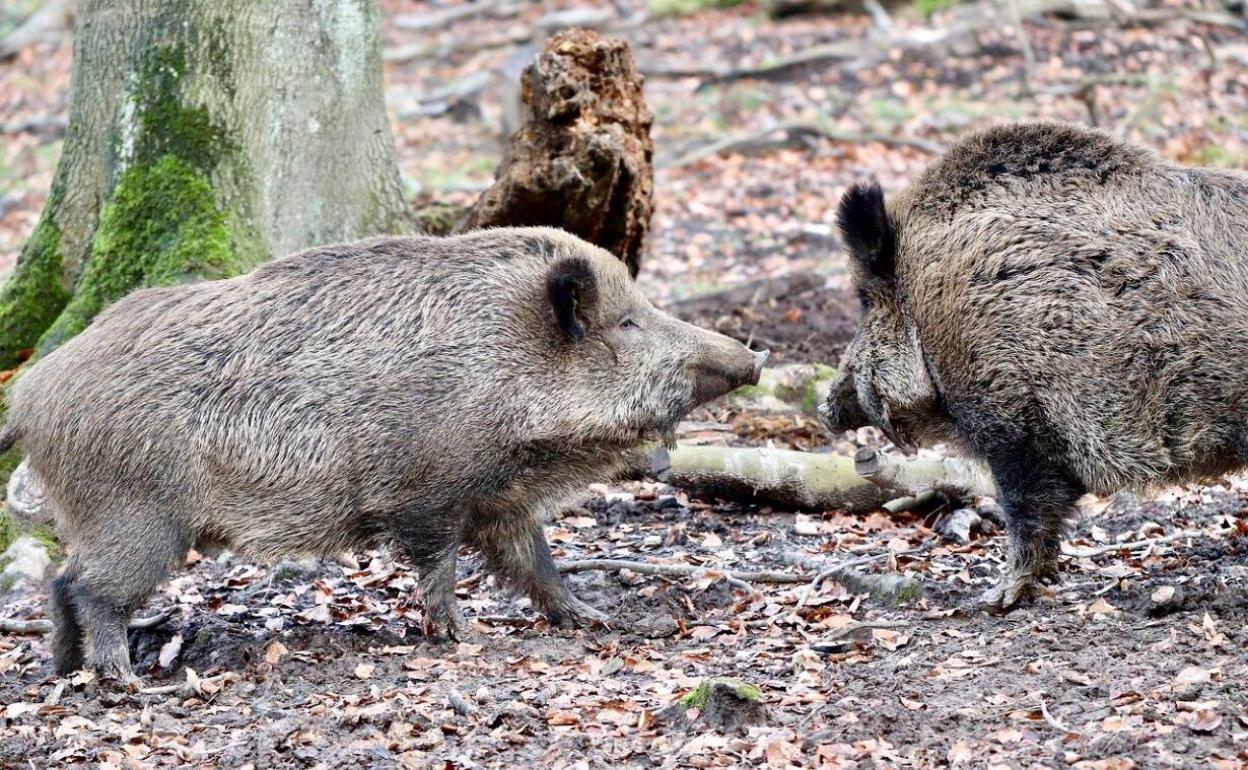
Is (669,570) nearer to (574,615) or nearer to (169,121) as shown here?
(574,615)

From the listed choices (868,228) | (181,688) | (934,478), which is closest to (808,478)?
(934,478)

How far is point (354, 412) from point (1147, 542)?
13.5ft

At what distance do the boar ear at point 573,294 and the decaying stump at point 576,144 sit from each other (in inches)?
90.8

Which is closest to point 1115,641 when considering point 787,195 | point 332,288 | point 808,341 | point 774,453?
point 774,453

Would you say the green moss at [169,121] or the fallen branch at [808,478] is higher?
the green moss at [169,121]

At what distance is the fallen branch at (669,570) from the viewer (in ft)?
24.3

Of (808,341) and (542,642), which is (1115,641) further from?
(808,341)

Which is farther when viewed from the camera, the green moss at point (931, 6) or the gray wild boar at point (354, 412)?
the green moss at point (931, 6)

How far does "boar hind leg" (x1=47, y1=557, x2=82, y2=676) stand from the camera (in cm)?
663

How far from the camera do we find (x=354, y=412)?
668 centimetres

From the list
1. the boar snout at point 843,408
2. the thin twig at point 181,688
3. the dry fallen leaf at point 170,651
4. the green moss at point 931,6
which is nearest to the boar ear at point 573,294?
the boar snout at point 843,408

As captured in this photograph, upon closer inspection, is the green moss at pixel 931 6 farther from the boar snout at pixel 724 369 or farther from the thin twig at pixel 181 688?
the thin twig at pixel 181 688

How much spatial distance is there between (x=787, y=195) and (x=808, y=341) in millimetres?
4797

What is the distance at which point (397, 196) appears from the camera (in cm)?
937
